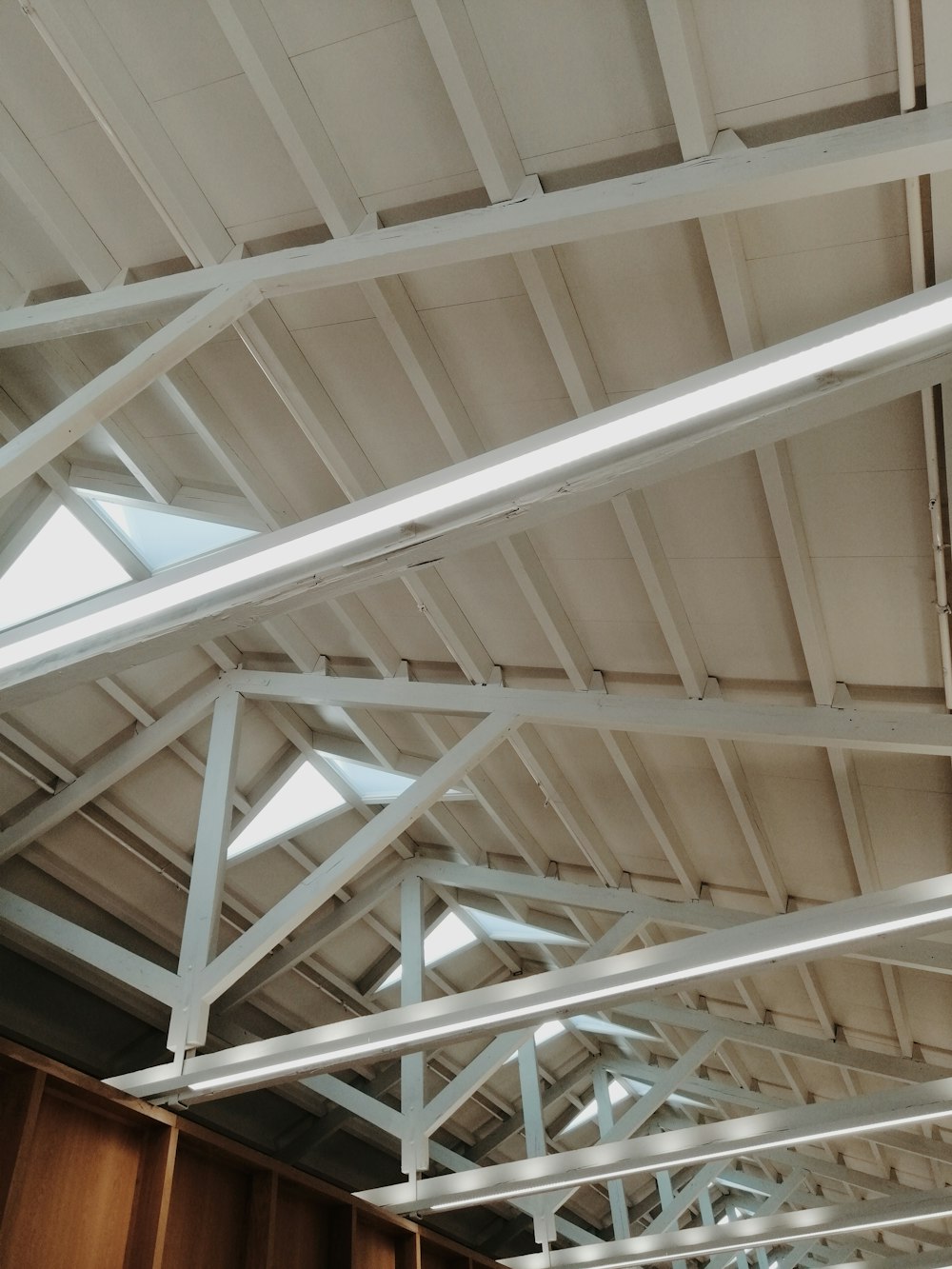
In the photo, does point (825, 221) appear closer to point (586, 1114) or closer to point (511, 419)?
point (511, 419)

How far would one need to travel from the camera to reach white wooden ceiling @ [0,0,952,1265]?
3.08 metres

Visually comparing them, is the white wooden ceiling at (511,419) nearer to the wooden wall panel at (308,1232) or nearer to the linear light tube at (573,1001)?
the wooden wall panel at (308,1232)

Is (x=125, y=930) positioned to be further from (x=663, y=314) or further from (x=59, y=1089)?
(x=663, y=314)

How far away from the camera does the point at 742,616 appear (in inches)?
185

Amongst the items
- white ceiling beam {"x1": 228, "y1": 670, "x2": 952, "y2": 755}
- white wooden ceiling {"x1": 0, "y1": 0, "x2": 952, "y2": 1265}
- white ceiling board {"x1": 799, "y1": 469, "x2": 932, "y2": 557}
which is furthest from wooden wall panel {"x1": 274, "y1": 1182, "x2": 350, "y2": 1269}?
white ceiling board {"x1": 799, "y1": 469, "x2": 932, "y2": 557}

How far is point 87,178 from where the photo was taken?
3961 mm

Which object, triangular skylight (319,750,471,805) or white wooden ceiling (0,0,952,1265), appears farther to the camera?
triangular skylight (319,750,471,805)

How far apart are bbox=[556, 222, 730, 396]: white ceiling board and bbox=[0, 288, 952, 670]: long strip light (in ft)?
4.01

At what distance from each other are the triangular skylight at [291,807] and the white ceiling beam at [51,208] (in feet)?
12.7

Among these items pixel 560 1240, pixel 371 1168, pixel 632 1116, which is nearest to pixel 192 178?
pixel 632 1116

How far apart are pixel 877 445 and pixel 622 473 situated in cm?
163

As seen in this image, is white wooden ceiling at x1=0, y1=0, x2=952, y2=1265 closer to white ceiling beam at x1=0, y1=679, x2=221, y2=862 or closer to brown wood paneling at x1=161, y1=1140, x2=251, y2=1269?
white ceiling beam at x1=0, y1=679, x2=221, y2=862

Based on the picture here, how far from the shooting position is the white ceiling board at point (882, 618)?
4.16 meters

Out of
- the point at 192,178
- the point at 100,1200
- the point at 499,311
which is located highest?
the point at 192,178
